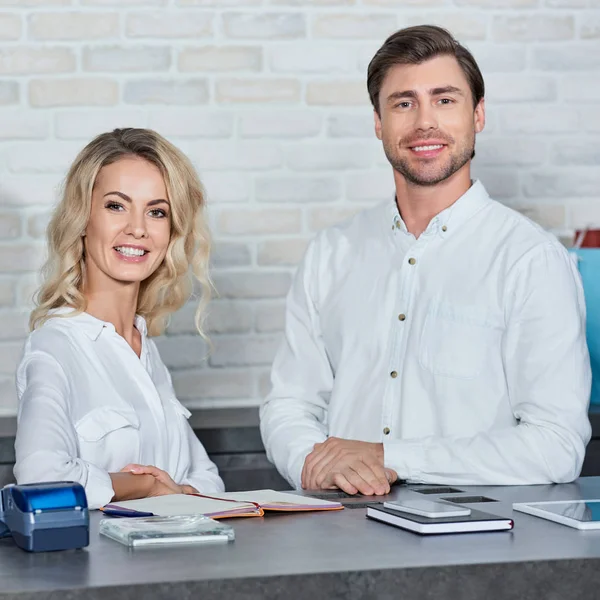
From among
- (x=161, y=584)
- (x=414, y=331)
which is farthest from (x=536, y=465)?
(x=161, y=584)

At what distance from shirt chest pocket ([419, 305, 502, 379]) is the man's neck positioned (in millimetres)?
256

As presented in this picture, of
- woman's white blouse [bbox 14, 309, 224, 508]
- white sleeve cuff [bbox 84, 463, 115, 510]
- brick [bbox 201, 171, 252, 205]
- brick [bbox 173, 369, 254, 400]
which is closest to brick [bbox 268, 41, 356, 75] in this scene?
brick [bbox 201, 171, 252, 205]

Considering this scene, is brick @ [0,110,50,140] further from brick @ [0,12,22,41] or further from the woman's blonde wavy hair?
the woman's blonde wavy hair

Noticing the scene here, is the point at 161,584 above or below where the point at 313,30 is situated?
below

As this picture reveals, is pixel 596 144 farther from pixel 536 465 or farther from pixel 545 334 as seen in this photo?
pixel 536 465

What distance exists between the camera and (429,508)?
5.14 ft

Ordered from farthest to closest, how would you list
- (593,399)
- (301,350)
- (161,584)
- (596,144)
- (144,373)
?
1. (596,144)
2. (593,399)
3. (301,350)
4. (144,373)
5. (161,584)

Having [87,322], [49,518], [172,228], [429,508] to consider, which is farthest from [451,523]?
[172,228]

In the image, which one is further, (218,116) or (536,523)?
(218,116)

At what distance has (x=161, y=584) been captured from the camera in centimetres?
119

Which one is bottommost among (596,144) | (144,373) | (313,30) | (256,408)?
(256,408)

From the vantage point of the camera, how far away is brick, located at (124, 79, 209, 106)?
3102 millimetres

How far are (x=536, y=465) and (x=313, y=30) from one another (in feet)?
5.14

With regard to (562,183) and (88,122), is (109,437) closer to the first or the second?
(88,122)
